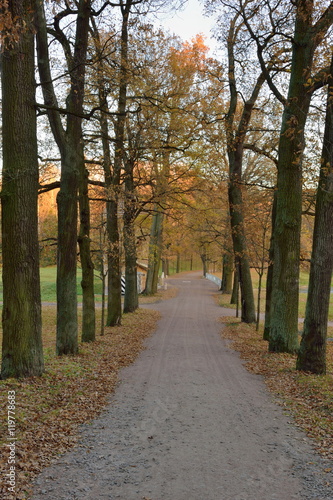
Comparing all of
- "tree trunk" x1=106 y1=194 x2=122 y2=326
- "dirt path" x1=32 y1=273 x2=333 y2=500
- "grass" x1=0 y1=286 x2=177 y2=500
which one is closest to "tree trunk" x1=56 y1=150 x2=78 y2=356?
"grass" x1=0 y1=286 x2=177 y2=500

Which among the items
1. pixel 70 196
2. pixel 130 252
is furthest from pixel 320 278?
pixel 130 252

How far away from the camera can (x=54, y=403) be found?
6.43 meters

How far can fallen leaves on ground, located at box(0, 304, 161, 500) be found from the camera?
4516mm

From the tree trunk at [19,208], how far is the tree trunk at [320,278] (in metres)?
5.71

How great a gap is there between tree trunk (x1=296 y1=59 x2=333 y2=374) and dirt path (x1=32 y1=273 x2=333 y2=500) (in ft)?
4.61

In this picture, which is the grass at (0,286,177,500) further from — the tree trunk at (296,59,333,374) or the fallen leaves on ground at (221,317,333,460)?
the tree trunk at (296,59,333,374)

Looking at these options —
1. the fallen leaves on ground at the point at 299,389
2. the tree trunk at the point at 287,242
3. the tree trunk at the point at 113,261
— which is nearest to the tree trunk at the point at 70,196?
the tree trunk at the point at 113,261

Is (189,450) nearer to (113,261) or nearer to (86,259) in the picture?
(86,259)

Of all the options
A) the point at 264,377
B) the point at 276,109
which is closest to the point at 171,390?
the point at 264,377

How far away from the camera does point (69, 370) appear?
8422mm

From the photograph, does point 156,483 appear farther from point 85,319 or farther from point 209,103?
point 209,103

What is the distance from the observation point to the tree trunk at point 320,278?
878 centimetres

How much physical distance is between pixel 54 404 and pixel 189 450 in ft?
7.96

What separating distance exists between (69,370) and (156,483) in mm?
4626
